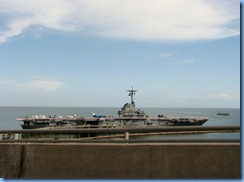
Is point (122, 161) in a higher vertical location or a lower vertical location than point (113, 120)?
higher

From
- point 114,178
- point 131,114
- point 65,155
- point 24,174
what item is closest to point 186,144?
point 114,178

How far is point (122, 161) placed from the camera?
200 inches

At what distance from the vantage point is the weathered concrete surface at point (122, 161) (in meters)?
4.93

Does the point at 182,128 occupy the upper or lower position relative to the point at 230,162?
upper

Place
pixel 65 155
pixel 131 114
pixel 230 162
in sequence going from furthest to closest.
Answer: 1. pixel 131 114
2. pixel 65 155
3. pixel 230 162

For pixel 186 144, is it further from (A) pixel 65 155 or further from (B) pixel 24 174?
(B) pixel 24 174

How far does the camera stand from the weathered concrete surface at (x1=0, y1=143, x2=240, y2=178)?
493 centimetres

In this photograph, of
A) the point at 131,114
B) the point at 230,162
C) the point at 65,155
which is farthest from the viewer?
the point at 131,114

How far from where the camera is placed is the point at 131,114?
89.8 m

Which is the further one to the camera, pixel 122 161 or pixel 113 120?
pixel 113 120

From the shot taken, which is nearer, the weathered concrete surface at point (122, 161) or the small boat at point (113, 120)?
the weathered concrete surface at point (122, 161)

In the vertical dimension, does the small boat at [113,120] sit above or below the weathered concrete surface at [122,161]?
below

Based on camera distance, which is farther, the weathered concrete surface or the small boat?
the small boat

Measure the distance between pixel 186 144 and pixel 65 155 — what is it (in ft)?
6.54
